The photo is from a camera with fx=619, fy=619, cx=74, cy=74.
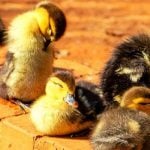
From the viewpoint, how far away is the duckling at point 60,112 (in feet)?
14.4

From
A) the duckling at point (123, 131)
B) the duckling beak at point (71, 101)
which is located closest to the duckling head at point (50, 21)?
the duckling beak at point (71, 101)

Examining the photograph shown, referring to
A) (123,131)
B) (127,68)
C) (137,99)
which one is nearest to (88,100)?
(127,68)

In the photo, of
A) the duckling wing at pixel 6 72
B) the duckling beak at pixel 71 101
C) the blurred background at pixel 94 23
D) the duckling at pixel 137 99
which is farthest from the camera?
the blurred background at pixel 94 23

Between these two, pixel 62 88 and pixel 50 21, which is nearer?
pixel 62 88

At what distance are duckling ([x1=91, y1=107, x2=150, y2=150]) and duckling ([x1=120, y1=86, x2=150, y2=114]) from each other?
106 millimetres

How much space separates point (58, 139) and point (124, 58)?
89cm

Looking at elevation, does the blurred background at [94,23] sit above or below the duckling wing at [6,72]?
below

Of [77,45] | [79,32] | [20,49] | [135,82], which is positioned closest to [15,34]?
[20,49]

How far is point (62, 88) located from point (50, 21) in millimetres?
830

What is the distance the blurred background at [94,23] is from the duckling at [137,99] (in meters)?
4.04

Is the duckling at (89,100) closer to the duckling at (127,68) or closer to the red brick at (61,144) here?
the duckling at (127,68)

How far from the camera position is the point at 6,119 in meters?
4.77

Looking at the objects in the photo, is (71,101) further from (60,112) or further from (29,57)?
(29,57)

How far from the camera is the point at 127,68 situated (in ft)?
15.6
